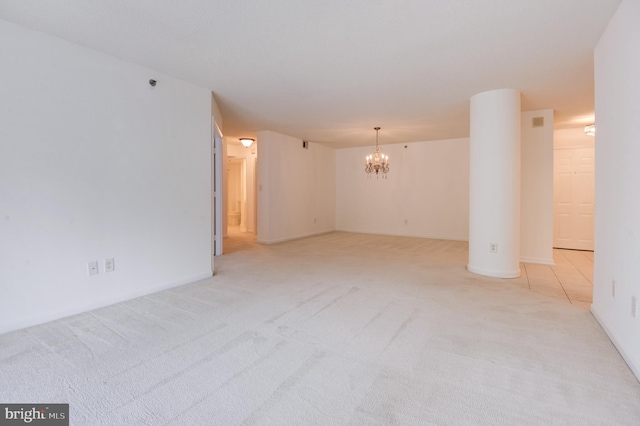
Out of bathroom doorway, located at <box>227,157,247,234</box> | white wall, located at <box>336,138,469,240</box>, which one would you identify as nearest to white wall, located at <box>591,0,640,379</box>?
white wall, located at <box>336,138,469,240</box>

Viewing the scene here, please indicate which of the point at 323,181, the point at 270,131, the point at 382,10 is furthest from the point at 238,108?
the point at 323,181

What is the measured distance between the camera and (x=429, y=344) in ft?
7.02

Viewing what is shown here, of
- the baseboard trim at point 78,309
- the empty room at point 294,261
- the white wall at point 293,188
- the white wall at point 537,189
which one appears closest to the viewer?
the empty room at point 294,261

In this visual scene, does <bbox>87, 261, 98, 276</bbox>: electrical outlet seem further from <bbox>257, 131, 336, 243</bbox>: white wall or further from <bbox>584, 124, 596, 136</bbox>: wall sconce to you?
<bbox>584, 124, 596, 136</bbox>: wall sconce

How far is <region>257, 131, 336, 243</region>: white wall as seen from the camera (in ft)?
21.7

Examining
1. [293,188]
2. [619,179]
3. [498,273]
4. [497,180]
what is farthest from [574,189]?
[293,188]

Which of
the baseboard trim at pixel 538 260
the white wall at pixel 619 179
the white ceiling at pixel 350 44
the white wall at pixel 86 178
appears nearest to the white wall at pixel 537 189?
the baseboard trim at pixel 538 260

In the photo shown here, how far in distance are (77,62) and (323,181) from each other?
20.5 ft

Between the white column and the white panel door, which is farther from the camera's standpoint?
the white panel door

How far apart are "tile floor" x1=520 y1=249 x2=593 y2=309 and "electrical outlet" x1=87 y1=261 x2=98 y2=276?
4566mm

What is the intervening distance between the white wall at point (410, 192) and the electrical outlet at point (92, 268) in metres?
6.74

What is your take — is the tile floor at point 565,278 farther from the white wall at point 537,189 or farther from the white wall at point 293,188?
the white wall at point 293,188

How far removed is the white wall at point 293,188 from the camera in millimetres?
6625

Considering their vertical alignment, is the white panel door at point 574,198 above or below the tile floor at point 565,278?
above
